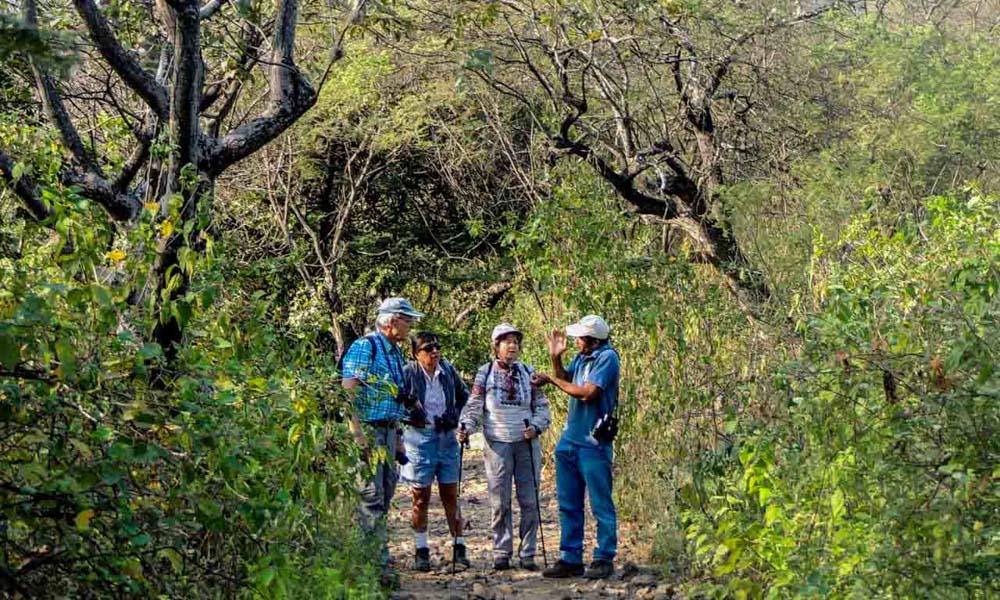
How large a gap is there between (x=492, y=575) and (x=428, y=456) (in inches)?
38.5

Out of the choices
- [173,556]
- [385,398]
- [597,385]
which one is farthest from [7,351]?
[597,385]

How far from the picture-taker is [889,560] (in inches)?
202

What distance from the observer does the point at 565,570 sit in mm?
9031

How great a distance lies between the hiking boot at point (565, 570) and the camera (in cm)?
902

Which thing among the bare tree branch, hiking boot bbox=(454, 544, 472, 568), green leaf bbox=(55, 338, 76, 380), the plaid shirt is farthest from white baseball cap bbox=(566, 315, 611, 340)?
green leaf bbox=(55, 338, 76, 380)

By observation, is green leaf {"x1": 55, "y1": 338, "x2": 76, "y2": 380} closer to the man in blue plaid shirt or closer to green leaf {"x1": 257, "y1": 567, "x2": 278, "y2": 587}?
green leaf {"x1": 257, "y1": 567, "x2": 278, "y2": 587}

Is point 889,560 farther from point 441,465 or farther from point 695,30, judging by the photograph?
point 695,30

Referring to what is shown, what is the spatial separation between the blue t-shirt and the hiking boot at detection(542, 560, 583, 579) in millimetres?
841

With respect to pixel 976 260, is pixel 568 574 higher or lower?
lower

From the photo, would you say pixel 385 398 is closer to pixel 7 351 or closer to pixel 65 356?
pixel 65 356

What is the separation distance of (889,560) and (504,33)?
27.7 feet

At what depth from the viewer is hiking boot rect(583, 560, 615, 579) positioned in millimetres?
8945

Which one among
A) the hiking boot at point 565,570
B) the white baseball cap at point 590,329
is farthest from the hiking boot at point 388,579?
the white baseball cap at point 590,329

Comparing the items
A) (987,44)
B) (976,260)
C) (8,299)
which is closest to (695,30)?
(976,260)
